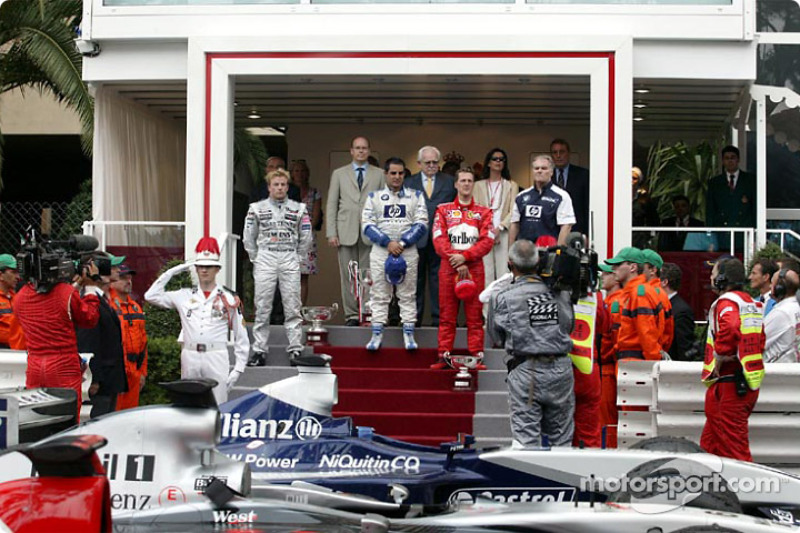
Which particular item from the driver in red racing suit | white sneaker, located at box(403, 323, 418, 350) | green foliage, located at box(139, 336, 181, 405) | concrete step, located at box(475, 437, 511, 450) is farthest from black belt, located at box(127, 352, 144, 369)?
concrete step, located at box(475, 437, 511, 450)

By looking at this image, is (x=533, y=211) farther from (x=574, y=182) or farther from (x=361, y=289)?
(x=361, y=289)

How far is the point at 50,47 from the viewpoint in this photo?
17.7 metres

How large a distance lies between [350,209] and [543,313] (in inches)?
215

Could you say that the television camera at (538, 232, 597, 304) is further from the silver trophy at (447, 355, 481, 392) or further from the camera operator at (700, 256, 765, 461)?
the silver trophy at (447, 355, 481, 392)

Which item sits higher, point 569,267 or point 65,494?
point 569,267

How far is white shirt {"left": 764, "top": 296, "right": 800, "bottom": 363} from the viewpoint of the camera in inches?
424

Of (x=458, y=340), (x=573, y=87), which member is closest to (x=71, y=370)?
(x=458, y=340)

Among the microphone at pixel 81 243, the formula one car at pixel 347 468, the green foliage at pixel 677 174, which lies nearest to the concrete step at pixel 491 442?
the formula one car at pixel 347 468

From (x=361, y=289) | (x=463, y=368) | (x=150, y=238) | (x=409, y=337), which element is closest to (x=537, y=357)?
(x=463, y=368)

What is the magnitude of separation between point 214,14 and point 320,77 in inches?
59.8

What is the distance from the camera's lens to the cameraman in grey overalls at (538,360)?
28.5 ft

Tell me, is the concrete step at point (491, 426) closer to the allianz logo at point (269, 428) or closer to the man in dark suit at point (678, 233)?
the man in dark suit at point (678, 233)

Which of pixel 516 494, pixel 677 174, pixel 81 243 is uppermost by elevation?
pixel 677 174

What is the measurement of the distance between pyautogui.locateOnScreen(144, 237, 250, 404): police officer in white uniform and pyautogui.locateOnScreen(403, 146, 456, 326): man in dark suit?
344 centimetres
